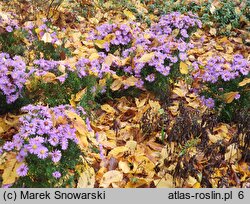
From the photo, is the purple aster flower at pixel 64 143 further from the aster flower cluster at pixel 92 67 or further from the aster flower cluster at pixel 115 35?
the aster flower cluster at pixel 115 35

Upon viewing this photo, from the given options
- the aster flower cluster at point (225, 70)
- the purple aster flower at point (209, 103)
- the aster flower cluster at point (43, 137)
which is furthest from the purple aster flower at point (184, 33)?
the aster flower cluster at point (43, 137)

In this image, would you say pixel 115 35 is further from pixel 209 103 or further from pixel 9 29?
pixel 209 103

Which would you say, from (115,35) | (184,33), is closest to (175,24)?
(184,33)

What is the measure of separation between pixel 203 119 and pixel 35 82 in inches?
55.3

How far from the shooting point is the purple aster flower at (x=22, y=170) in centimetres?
261

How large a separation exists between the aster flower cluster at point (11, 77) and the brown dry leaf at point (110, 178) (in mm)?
936

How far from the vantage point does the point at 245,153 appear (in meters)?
3.40

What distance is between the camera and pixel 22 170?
2.63 meters

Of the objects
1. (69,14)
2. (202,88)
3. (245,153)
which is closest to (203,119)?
(245,153)

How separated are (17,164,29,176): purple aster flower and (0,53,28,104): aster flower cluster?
32.5 inches

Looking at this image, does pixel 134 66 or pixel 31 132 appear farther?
pixel 134 66

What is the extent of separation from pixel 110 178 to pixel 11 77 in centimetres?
107

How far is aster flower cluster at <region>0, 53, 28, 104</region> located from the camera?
10.6 ft
